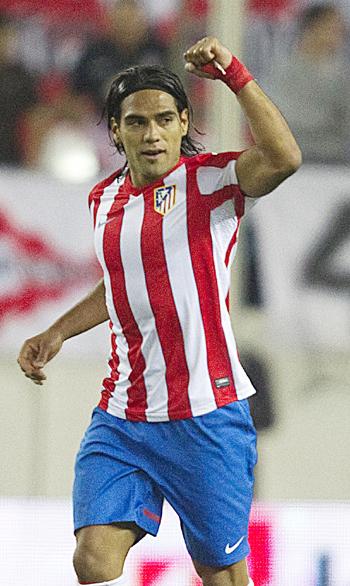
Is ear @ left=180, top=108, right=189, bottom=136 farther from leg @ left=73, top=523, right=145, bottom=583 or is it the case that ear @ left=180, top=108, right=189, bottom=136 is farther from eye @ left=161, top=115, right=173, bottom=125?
leg @ left=73, top=523, right=145, bottom=583

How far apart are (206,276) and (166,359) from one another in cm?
18

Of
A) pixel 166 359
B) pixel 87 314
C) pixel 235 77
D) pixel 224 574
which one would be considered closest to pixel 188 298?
pixel 166 359

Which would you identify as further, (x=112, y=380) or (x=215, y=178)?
(x=112, y=380)

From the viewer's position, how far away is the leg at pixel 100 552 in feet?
8.49

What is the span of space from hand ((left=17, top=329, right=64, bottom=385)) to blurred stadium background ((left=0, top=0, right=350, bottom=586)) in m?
1.79

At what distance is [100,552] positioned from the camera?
2.59m

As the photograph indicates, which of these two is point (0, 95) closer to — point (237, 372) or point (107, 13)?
point (107, 13)

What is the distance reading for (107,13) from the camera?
182 inches

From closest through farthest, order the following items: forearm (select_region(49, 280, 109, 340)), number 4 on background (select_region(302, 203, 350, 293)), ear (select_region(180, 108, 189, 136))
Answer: ear (select_region(180, 108, 189, 136)) < forearm (select_region(49, 280, 109, 340)) < number 4 on background (select_region(302, 203, 350, 293))

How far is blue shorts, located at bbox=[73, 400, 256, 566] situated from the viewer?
8.68ft

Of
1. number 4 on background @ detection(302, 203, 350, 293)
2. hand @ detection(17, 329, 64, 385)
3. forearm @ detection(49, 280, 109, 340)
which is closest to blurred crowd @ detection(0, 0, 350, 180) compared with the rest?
number 4 on background @ detection(302, 203, 350, 293)

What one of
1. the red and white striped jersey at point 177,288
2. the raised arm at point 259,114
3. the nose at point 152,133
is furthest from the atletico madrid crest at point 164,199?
the raised arm at point 259,114

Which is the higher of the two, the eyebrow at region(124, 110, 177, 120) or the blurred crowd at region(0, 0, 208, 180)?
the blurred crowd at region(0, 0, 208, 180)

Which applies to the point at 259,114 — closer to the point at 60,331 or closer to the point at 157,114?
the point at 157,114
